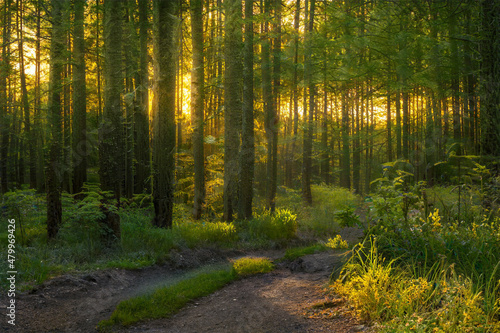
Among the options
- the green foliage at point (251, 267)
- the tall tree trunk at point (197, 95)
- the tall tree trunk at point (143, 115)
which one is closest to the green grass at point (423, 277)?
the green foliage at point (251, 267)

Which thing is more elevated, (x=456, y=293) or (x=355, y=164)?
(x=355, y=164)

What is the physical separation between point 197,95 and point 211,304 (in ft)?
31.3

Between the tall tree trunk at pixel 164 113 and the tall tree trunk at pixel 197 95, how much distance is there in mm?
3116

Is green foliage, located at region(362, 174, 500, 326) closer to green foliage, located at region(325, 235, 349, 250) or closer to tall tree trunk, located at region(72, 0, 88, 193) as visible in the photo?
green foliage, located at region(325, 235, 349, 250)

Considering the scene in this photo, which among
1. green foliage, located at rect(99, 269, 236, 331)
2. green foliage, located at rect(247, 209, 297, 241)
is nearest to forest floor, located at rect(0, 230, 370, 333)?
green foliage, located at rect(99, 269, 236, 331)

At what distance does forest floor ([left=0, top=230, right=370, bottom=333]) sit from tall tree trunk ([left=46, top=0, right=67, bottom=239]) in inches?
94.0

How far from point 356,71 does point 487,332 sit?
53.3 feet

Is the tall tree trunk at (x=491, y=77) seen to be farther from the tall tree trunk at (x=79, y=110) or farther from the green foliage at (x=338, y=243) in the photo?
the tall tree trunk at (x=79, y=110)

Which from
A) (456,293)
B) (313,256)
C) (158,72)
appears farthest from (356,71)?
(456,293)

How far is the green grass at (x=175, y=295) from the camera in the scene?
511 centimetres

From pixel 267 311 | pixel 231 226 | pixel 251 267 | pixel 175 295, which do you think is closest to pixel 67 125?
pixel 231 226

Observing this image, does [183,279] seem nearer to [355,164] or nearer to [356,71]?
[356,71]

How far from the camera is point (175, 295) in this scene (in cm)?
595

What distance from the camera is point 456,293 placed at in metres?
3.72
